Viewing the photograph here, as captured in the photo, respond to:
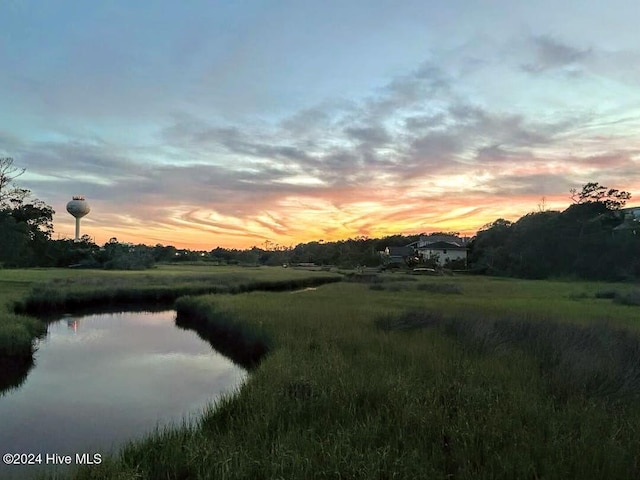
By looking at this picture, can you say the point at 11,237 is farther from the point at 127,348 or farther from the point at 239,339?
the point at 239,339

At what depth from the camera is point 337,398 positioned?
7836 mm

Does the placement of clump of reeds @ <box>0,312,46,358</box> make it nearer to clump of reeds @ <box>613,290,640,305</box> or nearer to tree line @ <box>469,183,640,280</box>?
clump of reeds @ <box>613,290,640,305</box>

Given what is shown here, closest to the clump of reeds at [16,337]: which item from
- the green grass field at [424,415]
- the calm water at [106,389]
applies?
the calm water at [106,389]

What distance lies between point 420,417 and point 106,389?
898 cm

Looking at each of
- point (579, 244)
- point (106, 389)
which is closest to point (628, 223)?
point (579, 244)

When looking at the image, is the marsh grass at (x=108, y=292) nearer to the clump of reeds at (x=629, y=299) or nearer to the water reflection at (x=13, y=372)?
the water reflection at (x=13, y=372)

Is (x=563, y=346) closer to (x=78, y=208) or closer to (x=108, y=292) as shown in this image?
(x=108, y=292)

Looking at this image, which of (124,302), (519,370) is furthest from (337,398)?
(124,302)

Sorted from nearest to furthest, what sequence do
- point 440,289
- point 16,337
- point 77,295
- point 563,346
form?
point 563,346 < point 16,337 < point 77,295 < point 440,289

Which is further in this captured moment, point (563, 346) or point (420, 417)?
point (563, 346)

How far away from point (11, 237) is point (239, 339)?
39.0 m

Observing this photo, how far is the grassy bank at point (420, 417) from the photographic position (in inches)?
214

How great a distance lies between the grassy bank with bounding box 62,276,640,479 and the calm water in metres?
2.20

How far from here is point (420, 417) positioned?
22.2 feet
